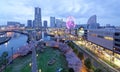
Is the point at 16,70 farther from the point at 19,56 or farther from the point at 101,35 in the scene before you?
the point at 101,35

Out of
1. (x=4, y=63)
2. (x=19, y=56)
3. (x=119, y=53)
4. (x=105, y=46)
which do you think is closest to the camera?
(x=4, y=63)

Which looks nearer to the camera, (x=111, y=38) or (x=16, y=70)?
(x=16, y=70)

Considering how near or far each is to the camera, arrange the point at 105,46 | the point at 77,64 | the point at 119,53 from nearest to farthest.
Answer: the point at 77,64 → the point at 119,53 → the point at 105,46

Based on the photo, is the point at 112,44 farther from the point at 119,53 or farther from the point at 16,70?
the point at 16,70

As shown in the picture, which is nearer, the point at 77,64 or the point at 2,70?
the point at 77,64

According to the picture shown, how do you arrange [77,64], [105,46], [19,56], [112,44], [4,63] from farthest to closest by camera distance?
1. [105,46]
2. [112,44]
3. [19,56]
4. [4,63]
5. [77,64]

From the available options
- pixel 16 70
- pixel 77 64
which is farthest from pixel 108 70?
pixel 16 70

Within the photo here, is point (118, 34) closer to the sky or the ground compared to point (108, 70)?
closer to the sky

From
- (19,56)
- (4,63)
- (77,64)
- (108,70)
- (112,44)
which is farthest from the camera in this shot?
(112,44)

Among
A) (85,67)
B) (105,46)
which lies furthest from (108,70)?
(105,46)
